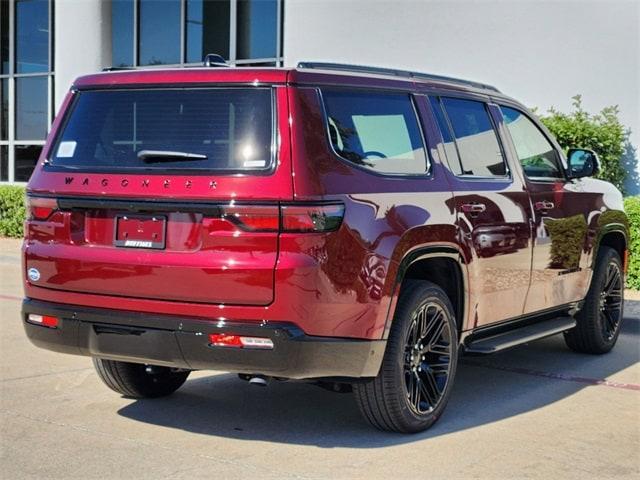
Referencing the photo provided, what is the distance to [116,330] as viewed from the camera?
16.5 ft

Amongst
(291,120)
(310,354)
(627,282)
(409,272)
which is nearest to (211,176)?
(291,120)

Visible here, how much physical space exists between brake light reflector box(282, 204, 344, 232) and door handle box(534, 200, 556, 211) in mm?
2308

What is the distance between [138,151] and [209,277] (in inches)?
32.6

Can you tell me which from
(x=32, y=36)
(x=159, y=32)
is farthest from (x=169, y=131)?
(x=32, y=36)

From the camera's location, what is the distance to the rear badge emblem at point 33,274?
17.5 ft

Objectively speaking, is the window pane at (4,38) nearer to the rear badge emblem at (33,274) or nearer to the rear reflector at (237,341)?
the rear badge emblem at (33,274)

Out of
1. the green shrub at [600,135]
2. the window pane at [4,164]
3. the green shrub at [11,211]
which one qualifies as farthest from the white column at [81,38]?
the green shrub at [600,135]

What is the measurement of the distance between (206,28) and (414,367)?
1523 centimetres

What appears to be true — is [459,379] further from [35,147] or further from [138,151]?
[35,147]

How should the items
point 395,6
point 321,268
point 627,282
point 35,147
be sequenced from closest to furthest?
1. point 321,268
2. point 627,282
3. point 395,6
4. point 35,147

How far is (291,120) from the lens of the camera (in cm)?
489

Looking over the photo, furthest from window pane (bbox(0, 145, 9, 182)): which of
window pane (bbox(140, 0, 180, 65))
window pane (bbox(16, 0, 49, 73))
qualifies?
window pane (bbox(140, 0, 180, 65))

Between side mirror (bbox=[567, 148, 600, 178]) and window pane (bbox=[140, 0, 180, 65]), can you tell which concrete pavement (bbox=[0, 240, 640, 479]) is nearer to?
side mirror (bbox=[567, 148, 600, 178])

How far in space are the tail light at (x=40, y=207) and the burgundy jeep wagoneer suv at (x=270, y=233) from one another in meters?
0.01
